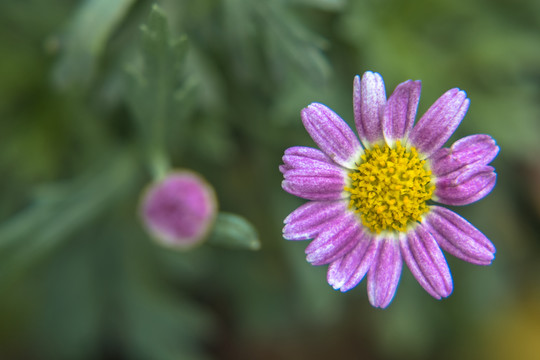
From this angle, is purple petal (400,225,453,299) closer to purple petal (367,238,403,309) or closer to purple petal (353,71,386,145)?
purple petal (367,238,403,309)

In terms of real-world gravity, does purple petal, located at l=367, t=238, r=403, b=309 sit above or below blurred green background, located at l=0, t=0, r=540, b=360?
below

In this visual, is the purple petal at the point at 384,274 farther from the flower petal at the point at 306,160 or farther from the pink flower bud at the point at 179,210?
the pink flower bud at the point at 179,210

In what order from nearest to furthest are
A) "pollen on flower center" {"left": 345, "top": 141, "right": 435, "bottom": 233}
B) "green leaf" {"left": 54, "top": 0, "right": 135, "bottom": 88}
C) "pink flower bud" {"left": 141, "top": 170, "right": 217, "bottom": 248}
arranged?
"pollen on flower center" {"left": 345, "top": 141, "right": 435, "bottom": 233}, "pink flower bud" {"left": 141, "top": 170, "right": 217, "bottom": 248}, "green leaf" {"left": 54, "top": 0, "right": 135, "bottom": 88}

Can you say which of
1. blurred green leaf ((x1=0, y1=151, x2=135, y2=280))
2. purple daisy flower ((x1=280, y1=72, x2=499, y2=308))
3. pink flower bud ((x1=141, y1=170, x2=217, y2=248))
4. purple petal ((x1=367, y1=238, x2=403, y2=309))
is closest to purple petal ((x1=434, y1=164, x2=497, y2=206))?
purple daisy flower ((x1=280, y1=72, x2=499, y2=308))

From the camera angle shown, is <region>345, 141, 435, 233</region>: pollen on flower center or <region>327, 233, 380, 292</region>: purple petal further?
<region>345, 141, 435, 233</region>: pollen on flower center

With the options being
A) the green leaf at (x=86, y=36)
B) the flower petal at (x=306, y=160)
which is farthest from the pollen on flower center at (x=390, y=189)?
the green leaf at (x=86, y=36)

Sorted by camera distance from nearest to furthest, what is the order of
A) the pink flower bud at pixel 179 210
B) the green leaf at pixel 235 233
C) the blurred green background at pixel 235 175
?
the green leaf at pixel 235 233, the pink flower bud at pixel 179 210, the blurred green background at pixel 235 175

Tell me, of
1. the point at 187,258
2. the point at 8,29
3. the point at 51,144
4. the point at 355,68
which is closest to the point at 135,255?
the point at 187,258
